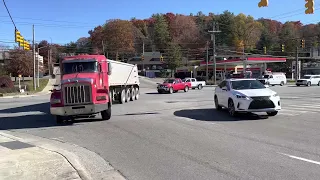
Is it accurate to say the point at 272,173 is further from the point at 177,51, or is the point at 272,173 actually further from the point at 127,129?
the point at 177,51

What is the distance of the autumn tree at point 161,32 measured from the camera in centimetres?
14888

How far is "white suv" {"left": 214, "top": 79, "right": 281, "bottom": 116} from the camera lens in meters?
14.0

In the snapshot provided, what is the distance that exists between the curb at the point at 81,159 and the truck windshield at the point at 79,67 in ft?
16.2

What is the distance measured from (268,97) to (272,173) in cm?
815

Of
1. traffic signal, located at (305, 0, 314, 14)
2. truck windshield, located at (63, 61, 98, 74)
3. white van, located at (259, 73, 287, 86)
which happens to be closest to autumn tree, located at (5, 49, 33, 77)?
white van, located at (259, 73, 287, 86)

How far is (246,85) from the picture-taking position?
15.5 metres

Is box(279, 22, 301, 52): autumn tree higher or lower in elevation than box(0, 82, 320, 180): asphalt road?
higher

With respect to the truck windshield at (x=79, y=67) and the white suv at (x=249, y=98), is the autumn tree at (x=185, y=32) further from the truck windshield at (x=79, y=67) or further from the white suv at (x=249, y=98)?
the truck windshield at (x=79, y=67)

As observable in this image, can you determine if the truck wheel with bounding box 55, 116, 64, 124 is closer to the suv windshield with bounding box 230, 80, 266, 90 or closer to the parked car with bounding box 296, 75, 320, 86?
the suv windshield with bounding box 230, 80, 266, 90

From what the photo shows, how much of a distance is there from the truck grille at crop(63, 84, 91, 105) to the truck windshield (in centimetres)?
168

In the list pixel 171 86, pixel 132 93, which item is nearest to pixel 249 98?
pixel 132 93

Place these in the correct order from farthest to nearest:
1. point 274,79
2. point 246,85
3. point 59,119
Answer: point 274,79
point 246,85
point 59,119

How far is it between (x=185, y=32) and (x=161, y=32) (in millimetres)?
14263

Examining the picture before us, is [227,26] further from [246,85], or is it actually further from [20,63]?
[246,85]
